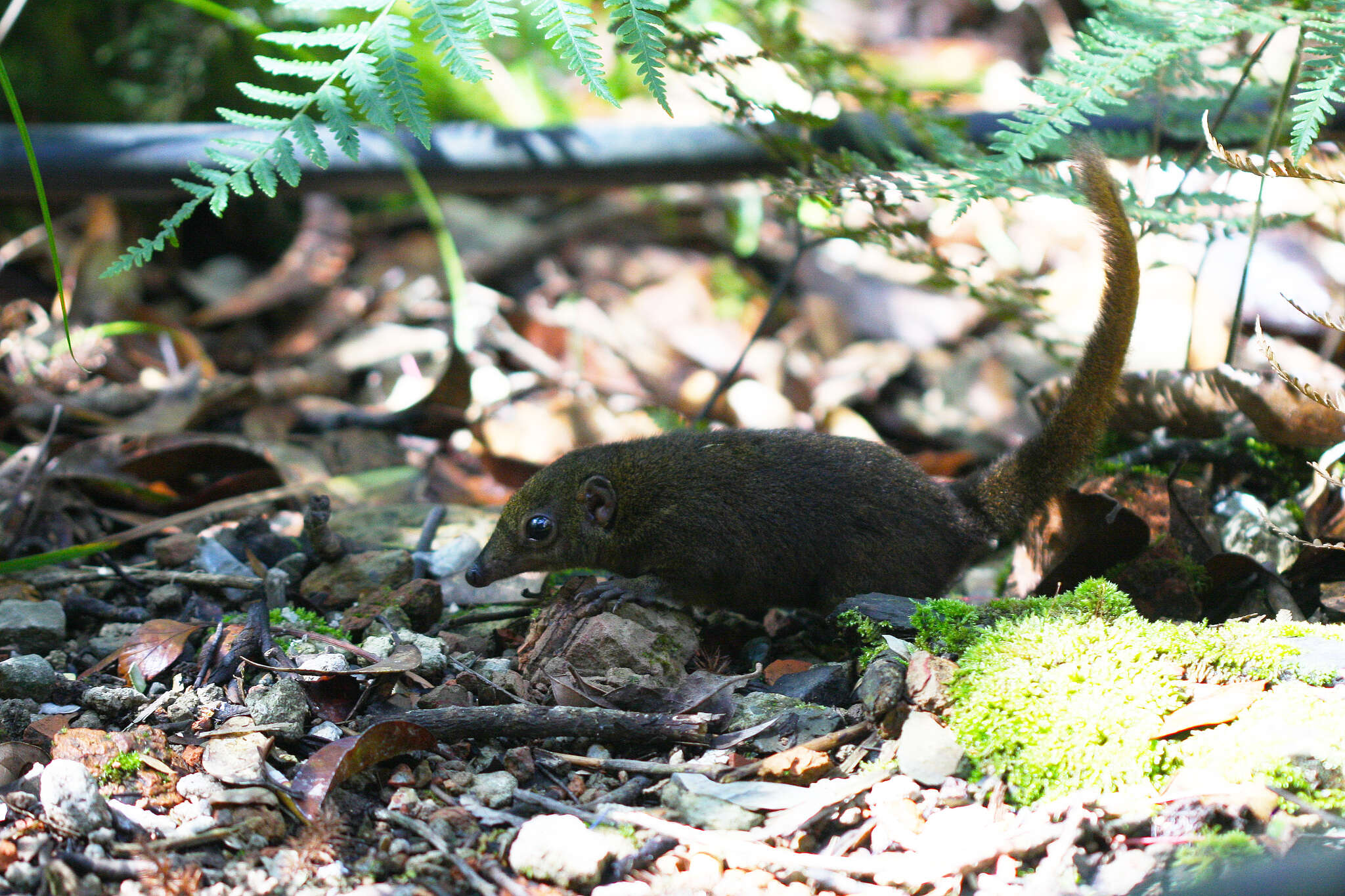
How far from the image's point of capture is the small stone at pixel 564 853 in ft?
8.02

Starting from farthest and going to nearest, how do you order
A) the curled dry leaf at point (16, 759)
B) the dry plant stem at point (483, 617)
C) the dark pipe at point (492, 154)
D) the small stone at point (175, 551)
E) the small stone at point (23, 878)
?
the dark pipe at point (492, 154)
the small stone at point (175, 551)
the dry plant stem at point (483, 617)
the curled dry leaf at point (16, 759)
the small stone at point (23, 878)

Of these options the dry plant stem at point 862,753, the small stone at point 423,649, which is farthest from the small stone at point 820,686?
the small stone at point 423,649

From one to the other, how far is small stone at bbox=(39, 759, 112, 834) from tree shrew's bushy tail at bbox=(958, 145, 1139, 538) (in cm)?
302

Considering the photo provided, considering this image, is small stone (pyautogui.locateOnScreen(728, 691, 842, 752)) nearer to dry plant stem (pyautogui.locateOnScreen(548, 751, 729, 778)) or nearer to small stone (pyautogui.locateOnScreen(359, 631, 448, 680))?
dry plant stem (pyautogui.locateOnScreen(548, 751, 729, 778))

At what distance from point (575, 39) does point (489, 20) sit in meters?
0.26

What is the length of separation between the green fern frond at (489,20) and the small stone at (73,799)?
7.07ft

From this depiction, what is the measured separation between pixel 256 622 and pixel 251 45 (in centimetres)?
484

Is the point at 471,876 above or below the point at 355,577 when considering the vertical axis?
above

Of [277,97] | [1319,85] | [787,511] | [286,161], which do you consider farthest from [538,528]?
[1319,85]

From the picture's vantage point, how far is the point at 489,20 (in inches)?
123

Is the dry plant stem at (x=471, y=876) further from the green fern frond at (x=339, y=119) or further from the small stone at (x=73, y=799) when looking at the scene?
the green fern frond at (x=339, y=119)

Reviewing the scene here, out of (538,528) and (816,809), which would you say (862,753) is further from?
(538,528)

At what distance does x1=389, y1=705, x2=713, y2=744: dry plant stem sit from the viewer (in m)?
2.93

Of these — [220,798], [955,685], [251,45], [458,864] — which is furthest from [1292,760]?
[251,45]
